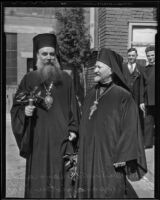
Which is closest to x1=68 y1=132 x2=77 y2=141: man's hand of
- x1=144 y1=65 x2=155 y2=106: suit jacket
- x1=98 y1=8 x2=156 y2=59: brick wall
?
x1=144 y1=65 x2=155 y2=106: suit jacket

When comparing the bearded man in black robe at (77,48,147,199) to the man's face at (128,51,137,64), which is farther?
the man's face at (128,51,137,64)

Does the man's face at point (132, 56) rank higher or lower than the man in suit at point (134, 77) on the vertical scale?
higher

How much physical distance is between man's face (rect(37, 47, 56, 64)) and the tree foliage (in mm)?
116

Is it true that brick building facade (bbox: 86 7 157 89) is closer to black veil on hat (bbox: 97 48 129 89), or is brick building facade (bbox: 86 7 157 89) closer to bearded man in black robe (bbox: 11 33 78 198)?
black veil on hat (bbox: 97 48 129 89)

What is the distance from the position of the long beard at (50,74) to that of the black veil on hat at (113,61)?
49cm

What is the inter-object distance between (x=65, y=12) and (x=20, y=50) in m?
0.67

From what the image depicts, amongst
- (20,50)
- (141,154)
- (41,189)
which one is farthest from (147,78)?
(41,189)

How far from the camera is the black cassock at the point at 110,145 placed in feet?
13.1

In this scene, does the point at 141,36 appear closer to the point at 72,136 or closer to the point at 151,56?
the point at 151,56

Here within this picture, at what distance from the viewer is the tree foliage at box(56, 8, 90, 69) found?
4102 millimetres

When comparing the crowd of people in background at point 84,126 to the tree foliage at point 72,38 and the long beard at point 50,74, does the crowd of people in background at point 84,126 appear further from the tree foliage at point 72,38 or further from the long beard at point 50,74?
the tree foliage at point 72,38

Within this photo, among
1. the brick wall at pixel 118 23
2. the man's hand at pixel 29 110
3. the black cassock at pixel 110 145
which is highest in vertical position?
the brick wall at pixel 118 23

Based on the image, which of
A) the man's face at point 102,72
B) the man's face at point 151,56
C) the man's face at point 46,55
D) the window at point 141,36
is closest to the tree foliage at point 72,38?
the man's face at point 46,55

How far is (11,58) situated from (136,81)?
58.2 inches
